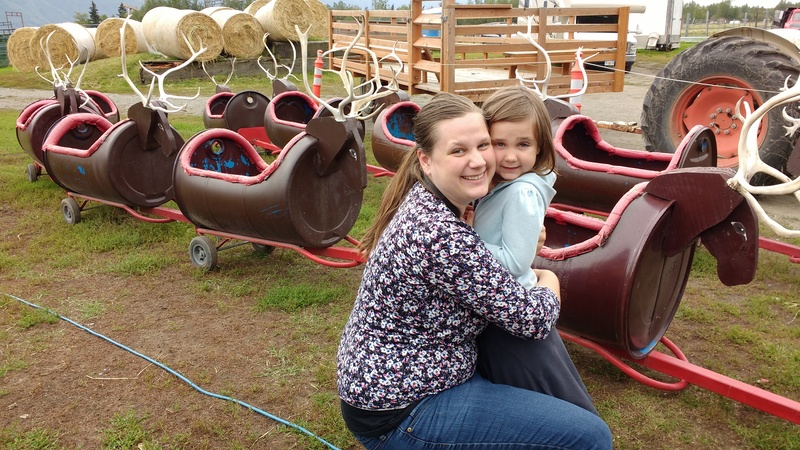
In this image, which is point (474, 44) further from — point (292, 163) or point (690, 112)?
point (292, 163)

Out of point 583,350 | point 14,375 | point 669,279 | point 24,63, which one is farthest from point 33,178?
point 24,63

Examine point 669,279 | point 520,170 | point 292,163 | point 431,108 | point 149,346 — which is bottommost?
point 149,346

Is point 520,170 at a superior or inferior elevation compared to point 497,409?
superior

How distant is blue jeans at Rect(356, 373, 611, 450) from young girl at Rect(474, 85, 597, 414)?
9cm

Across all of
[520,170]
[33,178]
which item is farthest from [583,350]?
[33,178]

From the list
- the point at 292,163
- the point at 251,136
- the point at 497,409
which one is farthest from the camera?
the point at 251,136

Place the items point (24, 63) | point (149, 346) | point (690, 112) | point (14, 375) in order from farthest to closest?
1. point (24, 63)
2. point (690, 112)
3. point (149, 346)
4. point (14, 375)

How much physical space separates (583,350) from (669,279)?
66cm

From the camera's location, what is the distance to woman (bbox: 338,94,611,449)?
160 centimetres

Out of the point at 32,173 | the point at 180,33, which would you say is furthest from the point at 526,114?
the point at 180,33

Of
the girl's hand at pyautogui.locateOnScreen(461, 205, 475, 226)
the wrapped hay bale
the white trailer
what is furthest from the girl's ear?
the white trailer

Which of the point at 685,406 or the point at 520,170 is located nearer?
the point at 520,170

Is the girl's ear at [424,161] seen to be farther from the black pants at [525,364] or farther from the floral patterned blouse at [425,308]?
the black pants at [525,364]

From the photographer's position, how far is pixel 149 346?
3408mm
